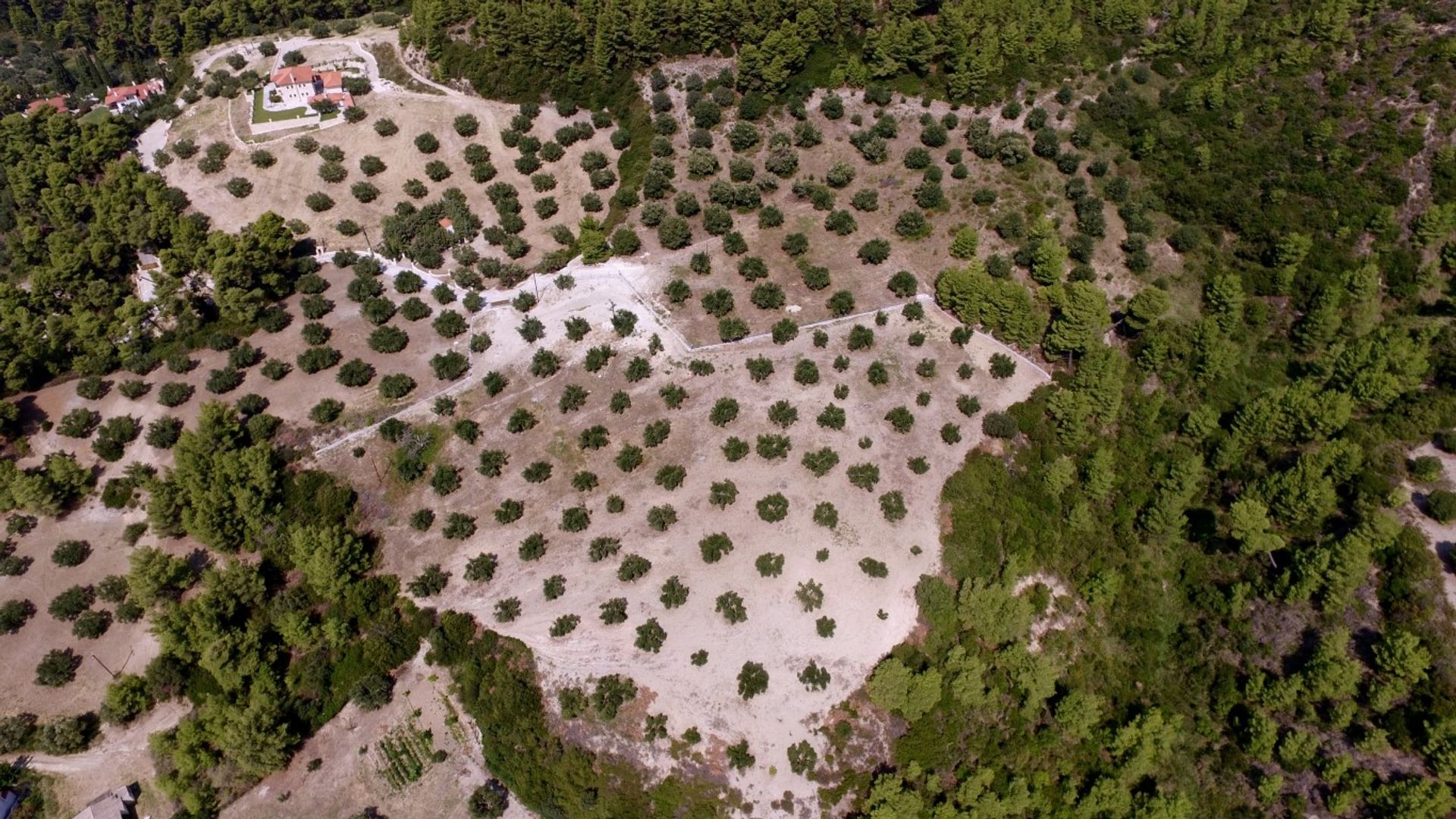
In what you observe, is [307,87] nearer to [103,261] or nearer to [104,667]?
[103,261]

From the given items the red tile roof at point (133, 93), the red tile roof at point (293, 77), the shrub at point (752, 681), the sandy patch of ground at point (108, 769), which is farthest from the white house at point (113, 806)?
the red tile roof at point (133, 93)

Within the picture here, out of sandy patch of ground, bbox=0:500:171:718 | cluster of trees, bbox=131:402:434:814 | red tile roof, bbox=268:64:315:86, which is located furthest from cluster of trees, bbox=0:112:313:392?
red tile roof, bbox=268:64:315:86

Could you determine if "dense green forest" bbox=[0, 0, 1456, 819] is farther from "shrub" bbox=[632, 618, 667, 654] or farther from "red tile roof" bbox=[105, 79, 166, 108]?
"red tile roof" bbox=[105, 79, 166, 108]

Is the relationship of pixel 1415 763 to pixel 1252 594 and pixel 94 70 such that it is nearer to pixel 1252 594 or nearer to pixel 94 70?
pixel 1252 594

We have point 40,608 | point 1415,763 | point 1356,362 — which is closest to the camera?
point 1415,763

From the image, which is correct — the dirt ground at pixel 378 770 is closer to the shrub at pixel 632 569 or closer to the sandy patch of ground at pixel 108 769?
the sandy patch of ground at pixel 108 769

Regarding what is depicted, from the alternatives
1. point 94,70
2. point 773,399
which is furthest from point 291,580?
point 94,70
